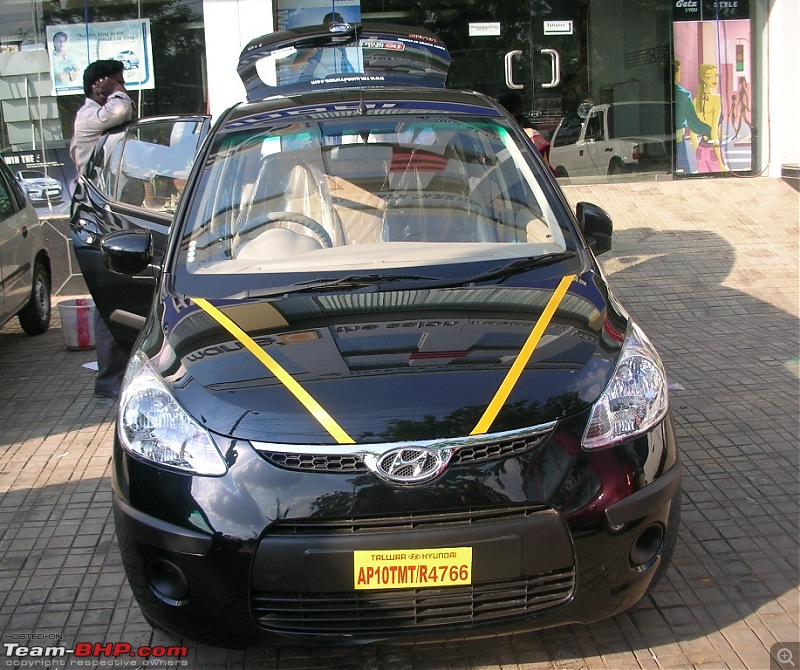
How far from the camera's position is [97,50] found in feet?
37.4

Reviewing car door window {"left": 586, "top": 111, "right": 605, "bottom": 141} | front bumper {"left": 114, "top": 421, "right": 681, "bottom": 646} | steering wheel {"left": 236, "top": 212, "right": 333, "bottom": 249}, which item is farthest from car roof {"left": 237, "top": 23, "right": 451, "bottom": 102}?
car door window {"left": 586, "top": 111, "right": 605, "bottom": 141}

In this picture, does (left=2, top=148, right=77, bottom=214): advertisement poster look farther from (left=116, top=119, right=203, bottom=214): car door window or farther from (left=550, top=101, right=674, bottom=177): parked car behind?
(left=550, top=101, right=674, bottom=177): parked car behind

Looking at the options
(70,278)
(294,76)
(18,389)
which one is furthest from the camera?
(70,278)

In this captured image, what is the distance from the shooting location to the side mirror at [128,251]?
4141 mm

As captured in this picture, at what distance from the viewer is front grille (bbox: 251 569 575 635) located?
279 cm

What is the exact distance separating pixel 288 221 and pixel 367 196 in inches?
16.1

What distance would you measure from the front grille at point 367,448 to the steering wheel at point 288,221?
1.58 metres

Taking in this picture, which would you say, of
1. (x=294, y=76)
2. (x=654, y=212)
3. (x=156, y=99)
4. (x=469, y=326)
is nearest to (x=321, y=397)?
(x=469, y=326)

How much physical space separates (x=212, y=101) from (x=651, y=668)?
9.65m

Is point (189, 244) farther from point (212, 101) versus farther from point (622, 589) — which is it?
point (212, 101)

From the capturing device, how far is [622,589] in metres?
2.95

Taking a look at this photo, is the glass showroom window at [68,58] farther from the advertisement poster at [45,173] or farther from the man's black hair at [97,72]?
the man's black hair at [97,72]

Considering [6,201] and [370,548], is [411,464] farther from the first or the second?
[6,201]
